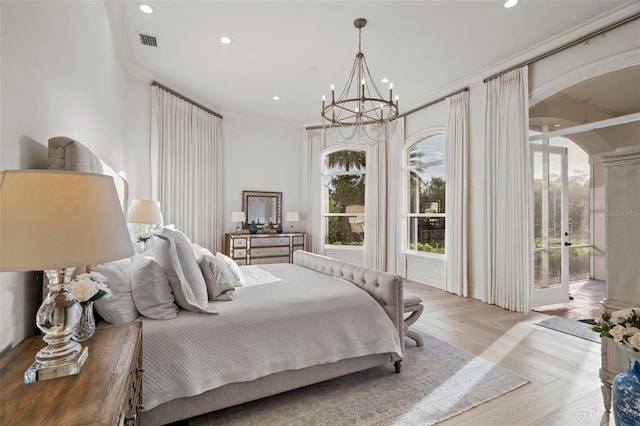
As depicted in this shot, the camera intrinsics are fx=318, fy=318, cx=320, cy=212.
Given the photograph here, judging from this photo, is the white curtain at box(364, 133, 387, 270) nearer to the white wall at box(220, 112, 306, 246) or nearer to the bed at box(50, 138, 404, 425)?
the white wall at box(220, 112, 306, 246)

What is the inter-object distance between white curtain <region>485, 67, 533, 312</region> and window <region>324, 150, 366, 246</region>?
2.73 metres

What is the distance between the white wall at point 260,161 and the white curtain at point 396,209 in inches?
74.4

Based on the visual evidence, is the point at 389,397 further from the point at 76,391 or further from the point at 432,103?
the point at 432,103

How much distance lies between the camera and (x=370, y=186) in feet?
20.9

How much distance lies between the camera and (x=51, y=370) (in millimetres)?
1027

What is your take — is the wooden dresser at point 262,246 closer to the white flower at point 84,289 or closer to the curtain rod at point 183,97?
the curtain rod at point 183,97

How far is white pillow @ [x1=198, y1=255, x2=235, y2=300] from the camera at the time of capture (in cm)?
220

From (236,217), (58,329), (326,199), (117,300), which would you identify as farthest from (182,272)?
(326,199)

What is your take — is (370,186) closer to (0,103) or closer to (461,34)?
(461,34)

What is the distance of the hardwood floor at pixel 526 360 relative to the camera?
1.96m

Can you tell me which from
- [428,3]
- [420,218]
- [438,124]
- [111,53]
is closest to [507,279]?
[420,218]

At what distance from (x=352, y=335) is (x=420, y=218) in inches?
155

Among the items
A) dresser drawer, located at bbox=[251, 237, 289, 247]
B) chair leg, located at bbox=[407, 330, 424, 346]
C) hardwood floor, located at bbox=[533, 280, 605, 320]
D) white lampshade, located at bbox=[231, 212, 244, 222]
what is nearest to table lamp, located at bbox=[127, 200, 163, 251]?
white lampshade, located at bbox=[231, 212, 244, 222]

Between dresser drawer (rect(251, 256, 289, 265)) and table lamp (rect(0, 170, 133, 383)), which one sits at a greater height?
table lamp (rect(0, 170, 133, 383))
